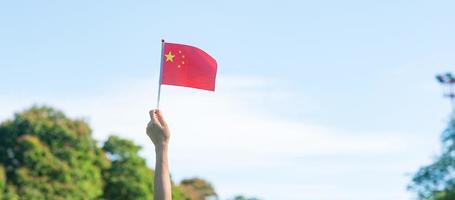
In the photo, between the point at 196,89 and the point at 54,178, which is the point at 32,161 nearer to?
the point at 54,178

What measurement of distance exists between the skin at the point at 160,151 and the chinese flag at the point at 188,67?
1837 millimetres

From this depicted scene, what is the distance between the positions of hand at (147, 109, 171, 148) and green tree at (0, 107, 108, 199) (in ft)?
195

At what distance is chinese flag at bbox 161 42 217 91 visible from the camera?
30.5 feet

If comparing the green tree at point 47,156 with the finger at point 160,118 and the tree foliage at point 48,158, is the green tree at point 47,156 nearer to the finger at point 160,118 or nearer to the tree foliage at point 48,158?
the tree foliage at point 48,158

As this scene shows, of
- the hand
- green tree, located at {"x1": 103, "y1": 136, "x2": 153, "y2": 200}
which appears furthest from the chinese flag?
green tree, located at {"x1": 103, "y1": 136, "x2": 153, "y2": 200}

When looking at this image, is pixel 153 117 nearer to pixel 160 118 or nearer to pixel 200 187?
pixel 160 118

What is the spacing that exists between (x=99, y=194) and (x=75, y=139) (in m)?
4.40

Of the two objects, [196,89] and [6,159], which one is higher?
[6,159]

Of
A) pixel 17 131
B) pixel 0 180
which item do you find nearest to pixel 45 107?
pixel 17 131

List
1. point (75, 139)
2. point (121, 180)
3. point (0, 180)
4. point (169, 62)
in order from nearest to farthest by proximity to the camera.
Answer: point (169, 62) < point (0, 180) < point (75, 139) < point (121, 180)

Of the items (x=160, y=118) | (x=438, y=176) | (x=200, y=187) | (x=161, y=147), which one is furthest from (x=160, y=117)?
(x=200, y=187)

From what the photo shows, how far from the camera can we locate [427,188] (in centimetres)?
6669

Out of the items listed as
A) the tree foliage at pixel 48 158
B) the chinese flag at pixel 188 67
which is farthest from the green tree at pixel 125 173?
the chinese flag at pixel 188 67

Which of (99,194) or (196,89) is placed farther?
(99,194)
